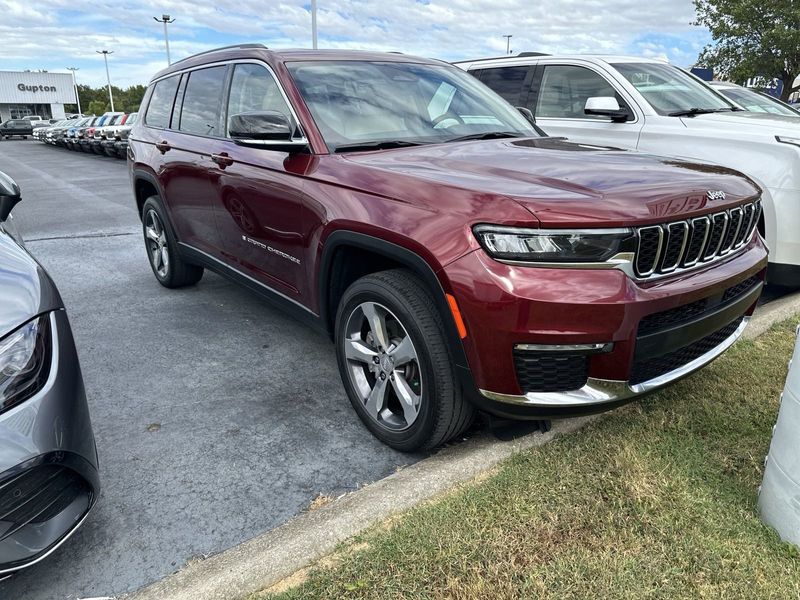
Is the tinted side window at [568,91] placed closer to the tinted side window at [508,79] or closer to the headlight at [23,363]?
the tinted side window at [508,79]

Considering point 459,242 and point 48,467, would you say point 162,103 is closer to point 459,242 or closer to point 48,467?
point 459,242

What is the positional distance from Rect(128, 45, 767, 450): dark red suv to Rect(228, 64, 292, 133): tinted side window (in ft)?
0.05

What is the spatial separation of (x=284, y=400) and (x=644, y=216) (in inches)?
82.0

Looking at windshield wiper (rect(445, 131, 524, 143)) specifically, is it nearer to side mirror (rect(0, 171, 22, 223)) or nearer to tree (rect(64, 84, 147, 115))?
side mirror (rect(0, 171, 22, 223))

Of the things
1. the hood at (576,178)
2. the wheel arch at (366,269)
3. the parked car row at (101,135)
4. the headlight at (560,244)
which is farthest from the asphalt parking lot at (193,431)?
the parked car row at (101,135)

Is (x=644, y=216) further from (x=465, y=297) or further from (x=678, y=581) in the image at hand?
(x=678, y=581)

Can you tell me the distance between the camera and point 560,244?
2.13 m

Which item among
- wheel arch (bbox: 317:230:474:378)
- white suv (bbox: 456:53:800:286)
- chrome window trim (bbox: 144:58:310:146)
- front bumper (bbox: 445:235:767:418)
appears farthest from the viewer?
white suv (bbox: 456:53:800:286)

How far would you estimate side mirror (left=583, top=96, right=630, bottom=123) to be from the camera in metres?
5.16

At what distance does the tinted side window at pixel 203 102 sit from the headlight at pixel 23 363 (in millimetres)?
2286

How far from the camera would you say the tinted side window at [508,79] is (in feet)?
20.9

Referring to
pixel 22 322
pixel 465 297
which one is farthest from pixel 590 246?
pixel 22 322

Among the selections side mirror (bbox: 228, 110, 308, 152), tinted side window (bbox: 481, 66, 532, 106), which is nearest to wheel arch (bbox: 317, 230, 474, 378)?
side mirror (bbox: 228, 110, 308, 152)

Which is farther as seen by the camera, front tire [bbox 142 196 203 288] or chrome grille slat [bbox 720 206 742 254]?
front tire [bbox 142 196 203 288]
